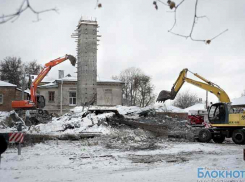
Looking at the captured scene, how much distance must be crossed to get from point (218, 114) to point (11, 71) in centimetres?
4564

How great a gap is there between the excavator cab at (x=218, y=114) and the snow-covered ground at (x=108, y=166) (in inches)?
199

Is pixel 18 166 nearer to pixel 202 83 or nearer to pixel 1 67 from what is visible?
pixel 202 83

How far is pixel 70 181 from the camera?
7.33 metres

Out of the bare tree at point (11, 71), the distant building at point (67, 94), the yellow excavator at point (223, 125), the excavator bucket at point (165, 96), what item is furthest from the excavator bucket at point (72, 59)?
the bare tree at point (11, 71)

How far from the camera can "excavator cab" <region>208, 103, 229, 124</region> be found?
17.0 meters

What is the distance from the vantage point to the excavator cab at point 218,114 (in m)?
17.0

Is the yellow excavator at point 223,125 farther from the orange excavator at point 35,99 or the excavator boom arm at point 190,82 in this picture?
the orange excavator at point 35,99

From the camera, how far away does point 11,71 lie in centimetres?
5438

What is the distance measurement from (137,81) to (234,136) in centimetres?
4363

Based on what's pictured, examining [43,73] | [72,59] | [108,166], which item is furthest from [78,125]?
[108,166]

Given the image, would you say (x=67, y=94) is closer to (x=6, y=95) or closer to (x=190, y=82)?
(x=6, y=95)

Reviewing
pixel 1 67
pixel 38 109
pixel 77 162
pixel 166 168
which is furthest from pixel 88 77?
pixel 1 67

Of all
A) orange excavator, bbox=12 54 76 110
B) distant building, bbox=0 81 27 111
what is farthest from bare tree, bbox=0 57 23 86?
orange excavator, bbox=12 54 76 110

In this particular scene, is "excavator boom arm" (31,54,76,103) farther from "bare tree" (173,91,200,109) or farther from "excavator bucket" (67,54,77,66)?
"bare tree" (173,91,200,109)
